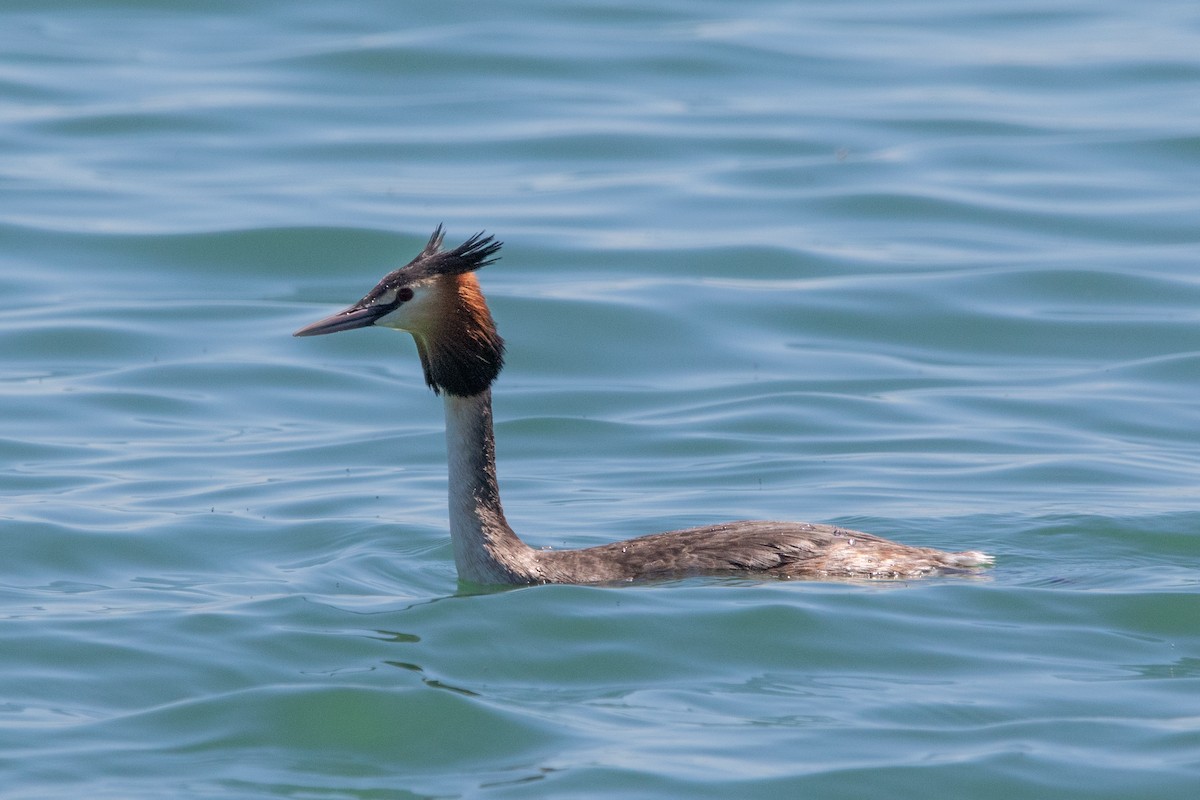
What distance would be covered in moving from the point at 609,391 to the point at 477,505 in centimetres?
500

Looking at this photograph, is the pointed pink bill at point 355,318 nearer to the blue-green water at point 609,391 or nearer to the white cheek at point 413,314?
the white cheek at point 413,314

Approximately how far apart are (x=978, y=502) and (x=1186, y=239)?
24.1 feet

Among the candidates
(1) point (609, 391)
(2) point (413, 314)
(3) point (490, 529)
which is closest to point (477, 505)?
(3) point (490, 529)

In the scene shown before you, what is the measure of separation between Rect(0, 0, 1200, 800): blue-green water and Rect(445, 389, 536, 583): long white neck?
38cm

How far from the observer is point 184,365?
48.9ft

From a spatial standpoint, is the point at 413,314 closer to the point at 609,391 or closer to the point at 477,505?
the point at 477,505

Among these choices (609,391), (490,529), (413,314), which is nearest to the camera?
(413,314)

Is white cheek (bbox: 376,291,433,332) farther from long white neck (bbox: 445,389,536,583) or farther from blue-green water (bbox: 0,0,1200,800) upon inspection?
blue-green water (bbox: 0,0,1200,800)

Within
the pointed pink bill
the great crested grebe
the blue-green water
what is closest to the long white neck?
the great crested grebe

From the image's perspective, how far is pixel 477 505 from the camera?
9750mm

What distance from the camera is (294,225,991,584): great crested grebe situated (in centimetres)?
946

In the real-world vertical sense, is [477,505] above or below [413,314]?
below

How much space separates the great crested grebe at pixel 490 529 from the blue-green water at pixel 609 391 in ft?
0.74

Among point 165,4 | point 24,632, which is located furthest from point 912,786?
point 165,4
